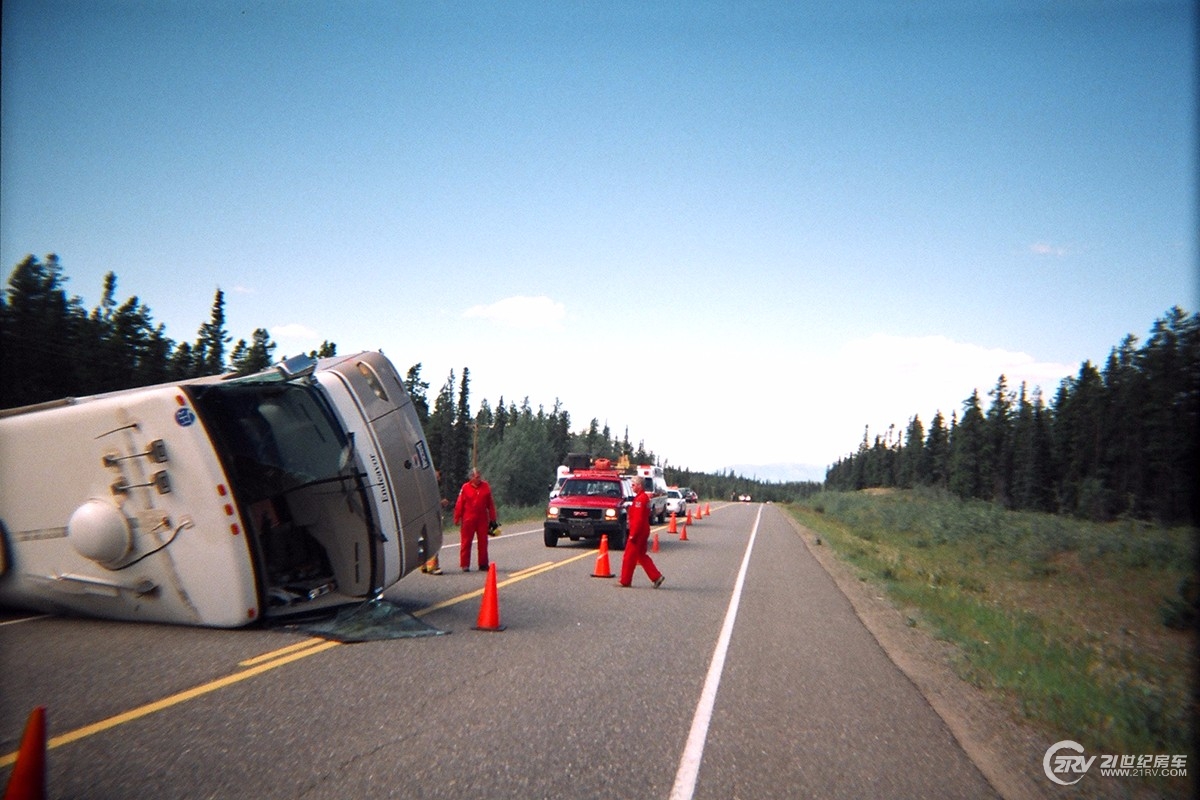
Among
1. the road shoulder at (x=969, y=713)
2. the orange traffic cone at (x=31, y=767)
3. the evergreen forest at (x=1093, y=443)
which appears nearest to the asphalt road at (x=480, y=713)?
the road shoulder at (x=969, y=713)

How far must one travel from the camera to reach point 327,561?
9539mm

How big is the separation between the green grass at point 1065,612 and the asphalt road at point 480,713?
1.35 m

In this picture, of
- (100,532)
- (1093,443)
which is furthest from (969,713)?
(1093,443)

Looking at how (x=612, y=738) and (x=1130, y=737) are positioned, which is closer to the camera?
(x=612, y=738)

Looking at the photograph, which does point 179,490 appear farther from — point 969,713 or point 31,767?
point 969,713

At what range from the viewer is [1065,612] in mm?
20844

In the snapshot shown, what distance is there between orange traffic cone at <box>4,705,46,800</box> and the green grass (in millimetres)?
6893

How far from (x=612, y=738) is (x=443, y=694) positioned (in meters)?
1.62

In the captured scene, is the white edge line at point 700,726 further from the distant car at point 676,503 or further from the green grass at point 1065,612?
the distant car at point 676,503

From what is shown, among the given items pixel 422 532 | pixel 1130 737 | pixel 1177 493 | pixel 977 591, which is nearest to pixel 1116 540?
pixel 977 591

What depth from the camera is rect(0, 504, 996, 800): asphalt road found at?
4492 millimetres

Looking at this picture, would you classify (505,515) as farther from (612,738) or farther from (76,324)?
(612,738)

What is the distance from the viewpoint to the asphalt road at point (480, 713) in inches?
177

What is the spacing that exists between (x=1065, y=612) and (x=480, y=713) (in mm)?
20489
